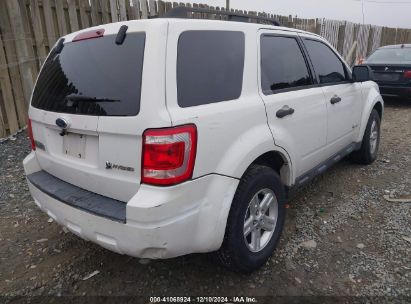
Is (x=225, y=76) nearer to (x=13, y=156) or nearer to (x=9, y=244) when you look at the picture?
(x=9, y=244)

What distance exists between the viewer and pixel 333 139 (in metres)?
3.54

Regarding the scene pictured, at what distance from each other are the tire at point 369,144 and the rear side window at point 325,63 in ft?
3.35

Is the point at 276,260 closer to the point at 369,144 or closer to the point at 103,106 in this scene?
the point at 103,106

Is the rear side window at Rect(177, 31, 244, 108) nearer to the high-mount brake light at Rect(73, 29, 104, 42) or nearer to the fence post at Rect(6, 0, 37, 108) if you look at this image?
the high-mount brake light at Rect(73, 29, 104, 42)

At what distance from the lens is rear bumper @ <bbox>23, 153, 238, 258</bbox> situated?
1832mm

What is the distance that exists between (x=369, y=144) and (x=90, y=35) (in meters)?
3.87

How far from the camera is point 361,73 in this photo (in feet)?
12.9

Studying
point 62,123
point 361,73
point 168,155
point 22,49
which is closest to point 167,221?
point 168,155

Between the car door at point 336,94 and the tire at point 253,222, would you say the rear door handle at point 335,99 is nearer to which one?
the car door at point 336,94

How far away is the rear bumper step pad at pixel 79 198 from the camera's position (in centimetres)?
196

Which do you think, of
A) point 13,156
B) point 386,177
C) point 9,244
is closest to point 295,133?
point 386,177

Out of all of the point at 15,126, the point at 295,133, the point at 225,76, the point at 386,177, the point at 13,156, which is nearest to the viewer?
the point at 225,76

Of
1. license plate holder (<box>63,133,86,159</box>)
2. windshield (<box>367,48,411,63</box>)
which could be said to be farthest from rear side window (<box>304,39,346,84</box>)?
windshield (<box>367,48,411,63</box>)

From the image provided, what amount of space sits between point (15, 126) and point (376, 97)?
18.0 ft
